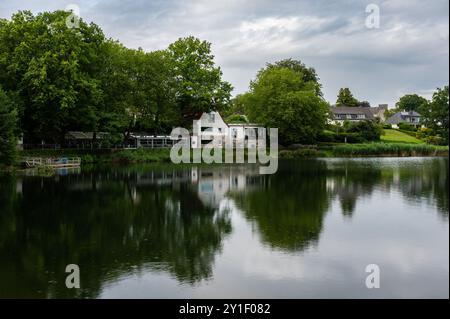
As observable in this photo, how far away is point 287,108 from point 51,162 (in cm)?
3363

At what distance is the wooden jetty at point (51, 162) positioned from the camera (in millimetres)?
42000

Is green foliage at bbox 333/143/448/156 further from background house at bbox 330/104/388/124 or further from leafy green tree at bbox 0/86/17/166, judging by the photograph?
leafy green tree at bbox 0/86/17/166

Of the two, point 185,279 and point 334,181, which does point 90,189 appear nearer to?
point 334,181

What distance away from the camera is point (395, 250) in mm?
14570

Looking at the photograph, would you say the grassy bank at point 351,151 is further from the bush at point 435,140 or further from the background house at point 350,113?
the background house at point 350,113

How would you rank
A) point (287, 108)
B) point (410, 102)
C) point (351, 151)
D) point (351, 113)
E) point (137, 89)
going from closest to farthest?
1. point (137, 89)
2. point (351, 151)
3. point (287, 108)
4. point (351, 113)
5. point (410, 102)

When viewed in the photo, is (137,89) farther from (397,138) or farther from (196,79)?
(397,138)

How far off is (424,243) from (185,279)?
792 cm

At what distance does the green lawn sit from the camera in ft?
253

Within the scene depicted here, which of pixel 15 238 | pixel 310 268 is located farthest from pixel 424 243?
pixel 15 238

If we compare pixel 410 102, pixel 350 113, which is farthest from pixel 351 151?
pixel 410 102

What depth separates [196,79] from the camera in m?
60.2

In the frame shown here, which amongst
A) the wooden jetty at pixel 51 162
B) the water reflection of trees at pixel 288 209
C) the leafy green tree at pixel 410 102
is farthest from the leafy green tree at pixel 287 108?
the leafy green tree at pixel 410 102

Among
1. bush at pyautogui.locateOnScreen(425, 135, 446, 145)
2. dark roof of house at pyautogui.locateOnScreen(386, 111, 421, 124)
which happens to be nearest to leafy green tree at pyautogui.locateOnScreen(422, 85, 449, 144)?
bush at pyautogui.locateOnScreen(425, 135, 446, 145)
